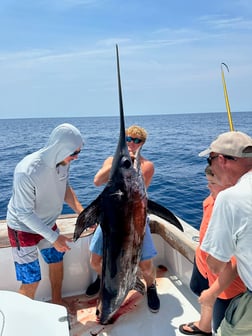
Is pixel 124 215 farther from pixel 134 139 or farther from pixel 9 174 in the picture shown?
pixel 9 174

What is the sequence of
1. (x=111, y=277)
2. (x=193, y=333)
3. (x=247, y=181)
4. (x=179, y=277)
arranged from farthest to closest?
(x=179, y=277)
(x=193, y=333)
(x=111, y=277)
(x=247, y=181)

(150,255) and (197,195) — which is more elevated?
(150,255)

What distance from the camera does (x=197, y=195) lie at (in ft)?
29.3

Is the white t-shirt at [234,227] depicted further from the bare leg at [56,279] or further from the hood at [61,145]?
the bare leg at [56,279]

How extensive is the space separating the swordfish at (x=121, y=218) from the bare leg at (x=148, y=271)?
774 millimetres

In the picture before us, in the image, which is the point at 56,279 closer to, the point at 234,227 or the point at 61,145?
the point at 61,145

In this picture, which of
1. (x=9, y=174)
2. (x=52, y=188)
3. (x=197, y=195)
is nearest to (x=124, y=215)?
(x=52, y=188)

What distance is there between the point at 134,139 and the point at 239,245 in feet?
4.85

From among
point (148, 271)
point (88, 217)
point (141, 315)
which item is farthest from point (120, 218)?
point (141, 315)

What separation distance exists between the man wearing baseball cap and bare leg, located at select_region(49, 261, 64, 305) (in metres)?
1.60

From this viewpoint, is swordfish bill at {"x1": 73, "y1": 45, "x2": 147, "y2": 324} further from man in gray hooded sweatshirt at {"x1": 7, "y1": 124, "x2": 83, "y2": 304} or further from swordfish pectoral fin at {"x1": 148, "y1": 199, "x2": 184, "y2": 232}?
man in gray hooded sweatshirt at {"x1": 7, "y1": 124, "x2": 83, "y2": 304}

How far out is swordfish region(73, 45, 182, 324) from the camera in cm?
184

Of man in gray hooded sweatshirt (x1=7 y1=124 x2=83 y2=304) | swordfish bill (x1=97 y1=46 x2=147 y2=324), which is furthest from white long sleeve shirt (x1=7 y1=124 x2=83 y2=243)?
swordfish bill (x1=97 y1=46 x2=147 y2=324)

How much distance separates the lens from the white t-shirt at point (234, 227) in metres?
1.38
